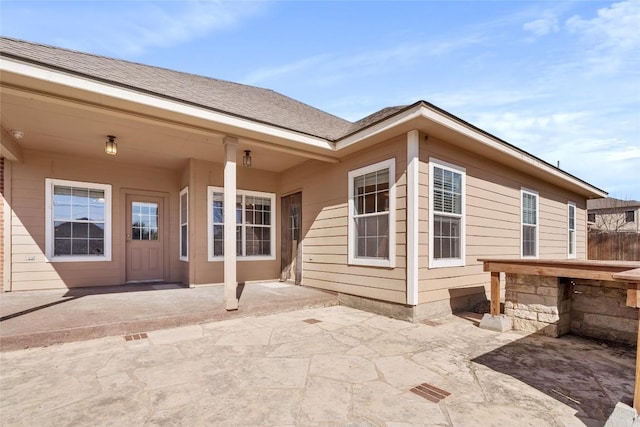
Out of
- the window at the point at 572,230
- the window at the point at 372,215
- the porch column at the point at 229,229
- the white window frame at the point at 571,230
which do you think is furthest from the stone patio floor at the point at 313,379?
the window at the point at 572,230

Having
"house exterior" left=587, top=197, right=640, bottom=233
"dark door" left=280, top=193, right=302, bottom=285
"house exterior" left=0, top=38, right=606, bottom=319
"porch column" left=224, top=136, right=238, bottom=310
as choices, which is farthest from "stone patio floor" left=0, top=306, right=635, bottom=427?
"house exterior" left=587, top=197, right=640, bottom=233

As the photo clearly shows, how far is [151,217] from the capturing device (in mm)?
7301

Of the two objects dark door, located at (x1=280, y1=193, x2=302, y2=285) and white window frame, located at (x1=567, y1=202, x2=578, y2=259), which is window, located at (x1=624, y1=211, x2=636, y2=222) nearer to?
white window frame, located at (x1=567, y1=202, x2=578, y2=259)

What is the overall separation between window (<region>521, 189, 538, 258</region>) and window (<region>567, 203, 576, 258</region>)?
262 cm

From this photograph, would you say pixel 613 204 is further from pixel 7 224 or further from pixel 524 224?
pixel 7 224

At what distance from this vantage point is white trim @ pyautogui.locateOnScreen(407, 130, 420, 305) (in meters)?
4.55

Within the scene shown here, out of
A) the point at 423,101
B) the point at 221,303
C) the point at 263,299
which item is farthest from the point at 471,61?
the point at 221,303

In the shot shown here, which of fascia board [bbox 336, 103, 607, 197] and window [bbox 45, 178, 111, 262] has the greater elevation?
fascia board [bbox 336, 103, 607, 197]

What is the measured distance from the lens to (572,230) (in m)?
9.26

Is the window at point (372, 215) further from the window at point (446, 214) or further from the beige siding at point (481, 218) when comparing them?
the window at point (446, 214)

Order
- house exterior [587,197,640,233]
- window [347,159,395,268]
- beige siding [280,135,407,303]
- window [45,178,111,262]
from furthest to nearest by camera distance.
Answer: house exterior [587,197,640,233] < window [45,178,111,262] < window [347,159,395,268] < beige siding [280,135,407,303]

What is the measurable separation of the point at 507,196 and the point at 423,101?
372 centimetres

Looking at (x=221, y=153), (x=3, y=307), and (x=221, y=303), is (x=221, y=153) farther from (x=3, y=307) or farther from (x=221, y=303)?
(x=3, y=307)

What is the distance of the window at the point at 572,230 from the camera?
9.08 meters
